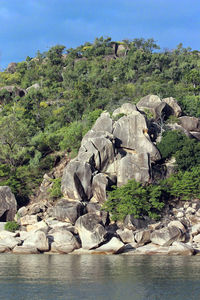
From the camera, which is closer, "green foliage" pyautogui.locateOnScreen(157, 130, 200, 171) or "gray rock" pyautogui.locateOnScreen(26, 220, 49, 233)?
"gray rock" pyautogui.locateOnScreen(26, 220, 49, 233)

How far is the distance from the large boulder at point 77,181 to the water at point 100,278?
11.1 metres

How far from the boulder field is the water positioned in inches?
123

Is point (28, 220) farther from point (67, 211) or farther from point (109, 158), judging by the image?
point (109, 158)

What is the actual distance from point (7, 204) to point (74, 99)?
23.9 m

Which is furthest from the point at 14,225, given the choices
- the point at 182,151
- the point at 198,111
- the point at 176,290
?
the point at 198,111

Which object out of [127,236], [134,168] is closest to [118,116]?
[134,168]

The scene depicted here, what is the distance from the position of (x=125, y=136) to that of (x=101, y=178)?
6776 millimetres

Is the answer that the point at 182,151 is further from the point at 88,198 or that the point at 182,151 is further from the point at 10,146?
the point at 10,146

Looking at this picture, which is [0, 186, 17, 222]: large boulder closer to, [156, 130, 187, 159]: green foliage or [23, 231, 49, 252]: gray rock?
[23, 231, 49, 252]: gray rock

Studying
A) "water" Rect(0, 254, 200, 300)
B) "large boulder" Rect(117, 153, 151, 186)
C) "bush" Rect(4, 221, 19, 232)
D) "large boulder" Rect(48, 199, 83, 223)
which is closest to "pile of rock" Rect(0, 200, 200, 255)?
"large boulder" Rect(48, 199, 83, 223)

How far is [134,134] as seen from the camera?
42.6m

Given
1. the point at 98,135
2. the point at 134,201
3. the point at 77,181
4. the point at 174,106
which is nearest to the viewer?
the point at 134,201

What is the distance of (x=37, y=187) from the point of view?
147 feet

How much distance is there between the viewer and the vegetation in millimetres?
44281
